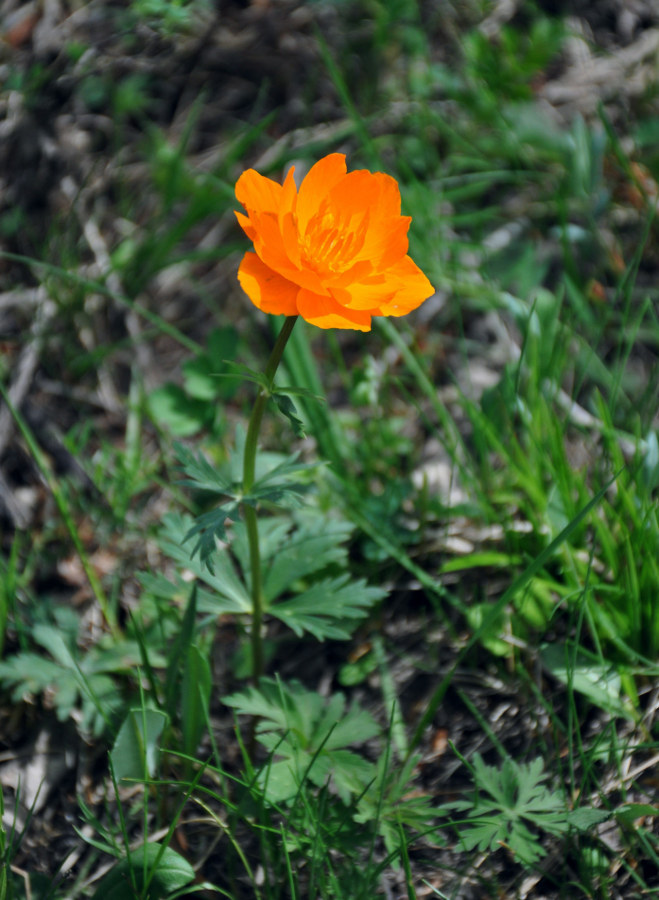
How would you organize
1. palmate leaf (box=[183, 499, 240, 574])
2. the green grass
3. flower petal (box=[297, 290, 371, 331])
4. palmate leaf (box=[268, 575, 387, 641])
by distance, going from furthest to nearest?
palmate leaf (box=[268, 575, 387, 641]) → the green grass → palmate leaf (box=[183, 499, 240, 574]) → flower petal (box=[297, 290, 371, 331])

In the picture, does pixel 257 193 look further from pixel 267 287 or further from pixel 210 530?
pixel 210 530

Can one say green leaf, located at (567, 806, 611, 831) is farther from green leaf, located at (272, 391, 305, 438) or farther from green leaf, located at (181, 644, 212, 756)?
green leaf, located at (272, 391, 305, 438)

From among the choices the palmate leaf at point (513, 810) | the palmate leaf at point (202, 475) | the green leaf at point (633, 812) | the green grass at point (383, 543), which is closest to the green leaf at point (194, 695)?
the green grass at point (383, 543)

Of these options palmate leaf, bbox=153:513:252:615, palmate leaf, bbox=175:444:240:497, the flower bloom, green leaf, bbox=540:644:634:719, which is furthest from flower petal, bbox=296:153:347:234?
green leaf, bbox=540:644:634:719

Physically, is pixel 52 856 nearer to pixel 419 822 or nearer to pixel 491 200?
pixel 419 822

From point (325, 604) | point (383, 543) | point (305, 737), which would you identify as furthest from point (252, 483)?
point (305, 737)

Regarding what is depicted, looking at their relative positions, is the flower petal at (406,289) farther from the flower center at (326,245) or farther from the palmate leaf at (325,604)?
the palmate leaf at (325,604)

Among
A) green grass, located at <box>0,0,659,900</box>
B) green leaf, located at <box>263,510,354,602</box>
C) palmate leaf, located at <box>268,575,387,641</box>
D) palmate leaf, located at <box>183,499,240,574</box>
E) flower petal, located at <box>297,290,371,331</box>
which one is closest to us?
flower petal, located at <box>297,290,371,331</box>
